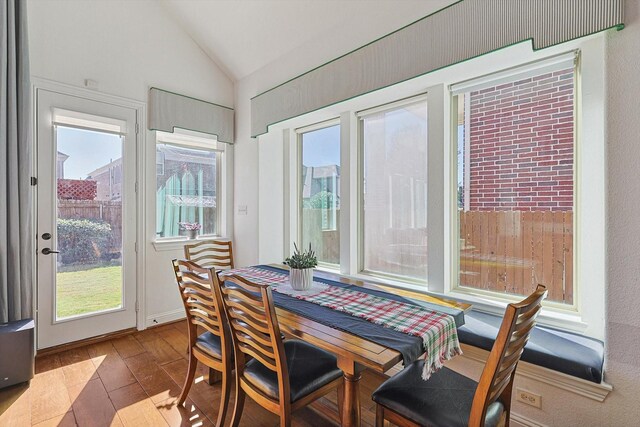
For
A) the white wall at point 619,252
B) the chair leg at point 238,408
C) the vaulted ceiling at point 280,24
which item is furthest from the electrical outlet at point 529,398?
the vaulted ceiling at point 280,24

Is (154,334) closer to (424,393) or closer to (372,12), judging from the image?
(424,393)

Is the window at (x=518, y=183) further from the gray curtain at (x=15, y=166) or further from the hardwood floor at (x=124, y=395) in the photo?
the gray curtain at (x=15, y=166)

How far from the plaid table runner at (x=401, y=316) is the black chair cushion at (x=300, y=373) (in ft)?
0.93

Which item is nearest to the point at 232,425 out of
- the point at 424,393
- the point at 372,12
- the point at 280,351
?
the point at 280,351

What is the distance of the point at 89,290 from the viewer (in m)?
3.05

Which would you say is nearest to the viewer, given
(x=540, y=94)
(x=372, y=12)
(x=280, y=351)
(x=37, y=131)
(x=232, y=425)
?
(x=280, y=351)

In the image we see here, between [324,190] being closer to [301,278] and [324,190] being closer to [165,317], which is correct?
[301,278]

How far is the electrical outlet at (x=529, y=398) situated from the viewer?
173 centimetres

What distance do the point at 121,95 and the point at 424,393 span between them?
11.7 feet

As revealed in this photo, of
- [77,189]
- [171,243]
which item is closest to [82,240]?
[77,189]

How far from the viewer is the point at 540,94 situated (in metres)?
2.05

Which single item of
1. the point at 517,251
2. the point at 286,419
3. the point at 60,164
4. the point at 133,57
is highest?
the point at 133,57

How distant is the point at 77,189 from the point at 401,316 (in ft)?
10.1

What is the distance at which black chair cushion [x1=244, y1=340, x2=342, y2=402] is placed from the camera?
152 centimetres
